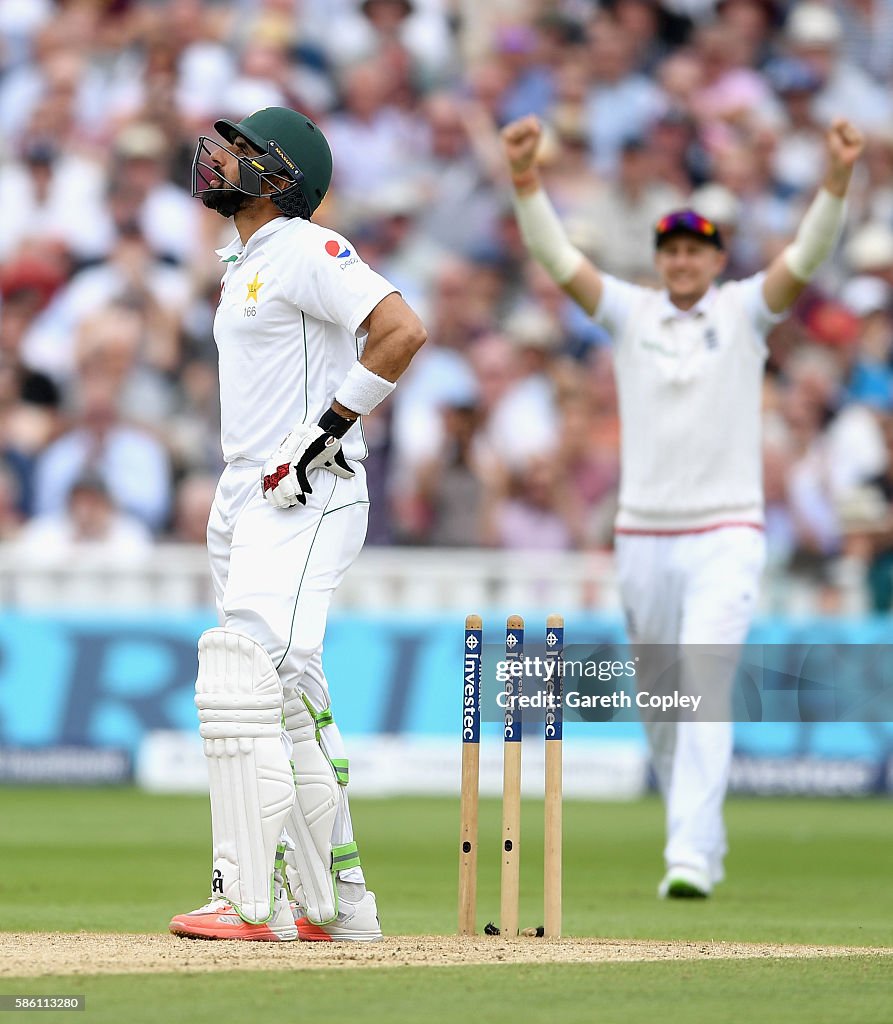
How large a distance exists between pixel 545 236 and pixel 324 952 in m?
3.88

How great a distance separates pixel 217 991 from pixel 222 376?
2037mm

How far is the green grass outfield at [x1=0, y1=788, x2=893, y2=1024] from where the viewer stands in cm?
512

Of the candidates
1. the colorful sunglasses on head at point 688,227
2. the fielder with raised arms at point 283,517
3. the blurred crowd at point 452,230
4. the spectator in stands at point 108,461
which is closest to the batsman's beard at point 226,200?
the fielder with raised arms at point 283,517

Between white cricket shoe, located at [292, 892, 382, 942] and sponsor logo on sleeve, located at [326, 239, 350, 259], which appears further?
white cricket shoe, located at [292, 892, 382, 942]

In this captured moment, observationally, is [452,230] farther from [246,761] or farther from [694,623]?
[246,761]

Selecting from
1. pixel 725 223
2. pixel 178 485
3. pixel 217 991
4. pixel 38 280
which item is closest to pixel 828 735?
pixel 725 223

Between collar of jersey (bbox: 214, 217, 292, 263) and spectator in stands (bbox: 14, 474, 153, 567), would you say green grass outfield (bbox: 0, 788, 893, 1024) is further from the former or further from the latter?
collar of jersey (bbox: 214, 217, 292, 263)

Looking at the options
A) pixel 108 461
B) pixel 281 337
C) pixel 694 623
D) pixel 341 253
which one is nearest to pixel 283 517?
pixel 281 337

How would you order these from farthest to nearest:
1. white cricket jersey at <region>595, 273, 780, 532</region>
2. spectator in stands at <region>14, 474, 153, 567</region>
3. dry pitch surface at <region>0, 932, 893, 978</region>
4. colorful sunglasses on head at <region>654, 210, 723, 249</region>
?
spectator in stands at <region>14, 474, 153, 567</region> → colorful sunglasses on head at <region>654, 210, 723, 249</region> → white cricket jersey at <region>595, 273, 780, 532</region> → dry pitch surface at <region>0, 932, 893, 978</region>

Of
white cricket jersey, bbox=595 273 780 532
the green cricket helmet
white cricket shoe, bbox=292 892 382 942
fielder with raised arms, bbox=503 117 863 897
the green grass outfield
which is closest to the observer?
the green grass outfield

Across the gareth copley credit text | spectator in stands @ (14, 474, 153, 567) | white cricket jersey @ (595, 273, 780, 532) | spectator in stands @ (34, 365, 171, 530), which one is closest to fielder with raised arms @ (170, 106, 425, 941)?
the gareth copley credit text

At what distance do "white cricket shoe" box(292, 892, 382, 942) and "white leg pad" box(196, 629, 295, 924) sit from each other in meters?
0.40

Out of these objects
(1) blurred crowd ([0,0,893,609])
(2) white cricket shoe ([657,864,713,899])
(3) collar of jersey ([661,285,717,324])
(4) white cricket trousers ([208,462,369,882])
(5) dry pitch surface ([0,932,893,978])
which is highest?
(1) blurred crowd ([0,0,893,609])

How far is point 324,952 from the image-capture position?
6074 millimetres
